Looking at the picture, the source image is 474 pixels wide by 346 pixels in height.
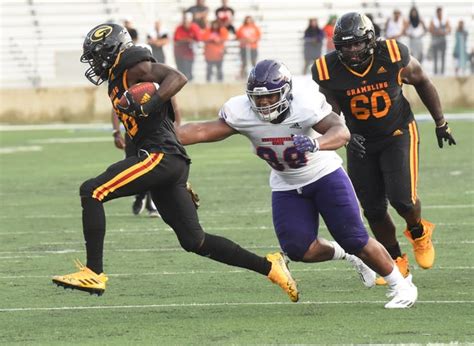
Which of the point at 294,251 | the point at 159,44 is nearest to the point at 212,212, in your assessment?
the point at 294,251

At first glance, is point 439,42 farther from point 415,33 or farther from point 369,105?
point 369,105

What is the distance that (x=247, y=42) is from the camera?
1027 inches

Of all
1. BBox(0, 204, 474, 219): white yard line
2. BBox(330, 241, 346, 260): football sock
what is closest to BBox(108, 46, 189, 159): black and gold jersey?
BBox(330, 241, 346, 260): football sock

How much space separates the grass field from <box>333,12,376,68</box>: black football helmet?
4.51ft

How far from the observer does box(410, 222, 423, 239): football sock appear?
7.84m

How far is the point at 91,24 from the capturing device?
3095cm

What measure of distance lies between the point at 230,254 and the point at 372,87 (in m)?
1.44

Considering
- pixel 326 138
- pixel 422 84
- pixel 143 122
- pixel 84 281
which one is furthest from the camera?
pixel 422 84

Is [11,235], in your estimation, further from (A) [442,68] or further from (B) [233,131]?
(A) [442,68]

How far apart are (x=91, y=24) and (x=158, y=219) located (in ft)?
66.0

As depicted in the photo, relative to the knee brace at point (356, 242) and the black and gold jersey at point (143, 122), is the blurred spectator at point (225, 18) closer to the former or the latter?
the black and gold jersey at point (143, 122)

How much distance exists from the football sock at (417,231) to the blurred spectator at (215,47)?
1831 centimetres

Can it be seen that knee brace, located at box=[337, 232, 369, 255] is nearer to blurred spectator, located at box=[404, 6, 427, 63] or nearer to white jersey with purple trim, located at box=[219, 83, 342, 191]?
white jersey with purple trim, located at box=[219, 83, 342, 191]

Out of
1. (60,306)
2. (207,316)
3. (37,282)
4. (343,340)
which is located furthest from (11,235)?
(343,340)
